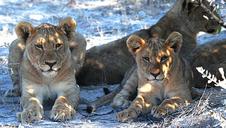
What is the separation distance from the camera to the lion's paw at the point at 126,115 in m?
4.81

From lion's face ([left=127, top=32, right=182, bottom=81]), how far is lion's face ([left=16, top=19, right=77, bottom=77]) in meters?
0.56

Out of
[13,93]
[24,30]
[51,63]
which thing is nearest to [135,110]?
[51,63]

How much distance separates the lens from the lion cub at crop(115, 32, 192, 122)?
4871 mm

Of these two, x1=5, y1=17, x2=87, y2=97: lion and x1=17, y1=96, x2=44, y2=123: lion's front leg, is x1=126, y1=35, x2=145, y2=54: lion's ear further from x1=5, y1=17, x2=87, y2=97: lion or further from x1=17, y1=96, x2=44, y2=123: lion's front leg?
x1=17, y1=96, x2=44, y2=123: lion's front leg

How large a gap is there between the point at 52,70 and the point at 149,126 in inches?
38.6

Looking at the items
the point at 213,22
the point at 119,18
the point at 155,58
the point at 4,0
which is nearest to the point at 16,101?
the point at 155,58

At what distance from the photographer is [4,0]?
34.7ft

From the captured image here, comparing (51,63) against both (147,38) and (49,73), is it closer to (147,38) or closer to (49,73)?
(49,73)

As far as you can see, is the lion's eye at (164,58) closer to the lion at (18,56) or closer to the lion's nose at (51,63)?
the lion's nose at (51,63)

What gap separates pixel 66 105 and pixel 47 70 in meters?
0.32

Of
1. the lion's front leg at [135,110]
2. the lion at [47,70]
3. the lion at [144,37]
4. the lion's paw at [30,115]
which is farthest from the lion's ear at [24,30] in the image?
the lion at [144,37]

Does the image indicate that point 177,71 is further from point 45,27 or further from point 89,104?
point 45,27

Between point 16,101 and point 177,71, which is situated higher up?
point 177,71

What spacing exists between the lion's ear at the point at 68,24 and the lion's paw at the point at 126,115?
0.95 m
